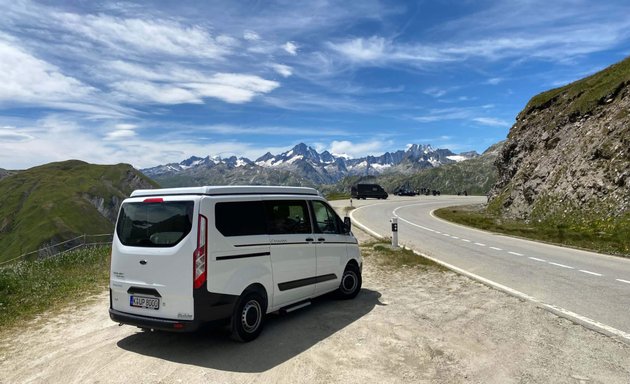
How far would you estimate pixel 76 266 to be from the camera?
47.2ft

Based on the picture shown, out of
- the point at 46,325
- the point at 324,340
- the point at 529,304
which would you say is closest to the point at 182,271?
the point at 324,340

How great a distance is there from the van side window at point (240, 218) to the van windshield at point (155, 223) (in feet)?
1.59

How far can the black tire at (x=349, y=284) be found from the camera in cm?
1009

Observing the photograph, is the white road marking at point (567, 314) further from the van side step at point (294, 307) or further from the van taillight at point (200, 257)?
the van taillight at point (200, 257)

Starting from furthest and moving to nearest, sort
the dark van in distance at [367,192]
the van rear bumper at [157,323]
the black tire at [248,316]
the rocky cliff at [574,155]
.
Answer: the dark van in distance at [367,192]
the rocky cliff at [574,155]
the black tire at [248,316]
the van rear bumper at [157,323]

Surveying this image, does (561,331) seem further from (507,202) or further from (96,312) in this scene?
(507,202)

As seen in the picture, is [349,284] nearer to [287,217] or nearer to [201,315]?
[287,217]

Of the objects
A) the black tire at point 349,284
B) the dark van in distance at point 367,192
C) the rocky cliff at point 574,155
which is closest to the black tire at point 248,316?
the black tire at point 349,284

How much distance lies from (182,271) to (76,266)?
993cm

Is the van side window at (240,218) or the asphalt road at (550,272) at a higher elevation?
the van side window at (240,218)

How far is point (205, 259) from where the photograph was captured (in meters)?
6.60

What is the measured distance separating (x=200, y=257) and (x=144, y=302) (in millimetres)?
1297

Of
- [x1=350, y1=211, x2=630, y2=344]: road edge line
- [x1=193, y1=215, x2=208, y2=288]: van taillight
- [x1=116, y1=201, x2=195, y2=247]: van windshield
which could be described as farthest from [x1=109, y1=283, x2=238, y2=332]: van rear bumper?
[x1=350, y1=211, x2=630, y2=344]: road edge line

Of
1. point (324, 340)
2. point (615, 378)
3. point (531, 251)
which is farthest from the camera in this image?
point (531, 251)
